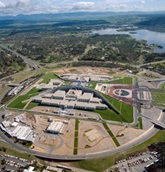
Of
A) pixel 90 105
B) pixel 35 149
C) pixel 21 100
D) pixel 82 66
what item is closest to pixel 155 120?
pixel 90 105

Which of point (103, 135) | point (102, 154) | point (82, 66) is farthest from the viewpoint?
point (82, 66)

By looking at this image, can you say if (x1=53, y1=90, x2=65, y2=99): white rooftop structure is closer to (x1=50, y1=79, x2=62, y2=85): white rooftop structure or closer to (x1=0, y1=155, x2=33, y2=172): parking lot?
(x1=50, y1=79, x2=62, y2=85): white rooftop structure

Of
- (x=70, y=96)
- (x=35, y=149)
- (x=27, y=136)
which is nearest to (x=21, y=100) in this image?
(x=70, y=96)

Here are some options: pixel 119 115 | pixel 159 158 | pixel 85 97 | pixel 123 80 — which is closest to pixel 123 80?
pixel 123 80

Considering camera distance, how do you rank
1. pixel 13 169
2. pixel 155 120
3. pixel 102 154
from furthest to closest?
pixel 155 120, pixel 102 154, pixel 13 169

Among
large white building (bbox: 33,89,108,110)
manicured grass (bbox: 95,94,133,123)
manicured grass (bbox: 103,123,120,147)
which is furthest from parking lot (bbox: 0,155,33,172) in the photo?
manicured grass (bbox: 95,94,133,123)

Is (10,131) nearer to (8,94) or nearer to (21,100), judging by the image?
(21,100)

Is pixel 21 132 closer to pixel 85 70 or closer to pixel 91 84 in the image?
pixel 91 84

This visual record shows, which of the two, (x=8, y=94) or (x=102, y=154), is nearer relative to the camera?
(x=102, y=154)

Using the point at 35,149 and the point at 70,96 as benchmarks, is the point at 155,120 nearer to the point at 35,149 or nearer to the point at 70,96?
the point at 70,96
